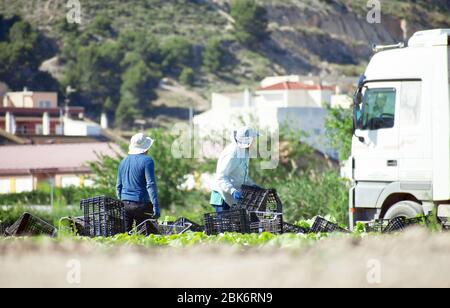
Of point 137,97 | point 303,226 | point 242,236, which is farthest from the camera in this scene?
point 137,97

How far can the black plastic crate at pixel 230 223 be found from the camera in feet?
42.1

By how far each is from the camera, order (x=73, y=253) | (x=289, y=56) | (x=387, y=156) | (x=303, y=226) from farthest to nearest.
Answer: (x=289, y=56) < (x=387, y=156) < (x=303, y=226) < (x=73, y=253)

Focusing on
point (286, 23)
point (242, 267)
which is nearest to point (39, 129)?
point (286, 23)

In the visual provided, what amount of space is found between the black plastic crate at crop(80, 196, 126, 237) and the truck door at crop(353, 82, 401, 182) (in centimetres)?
595

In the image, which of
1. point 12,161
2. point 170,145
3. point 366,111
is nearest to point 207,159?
point 170,145

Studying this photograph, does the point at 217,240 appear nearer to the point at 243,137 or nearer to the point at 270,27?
the point at 243,137

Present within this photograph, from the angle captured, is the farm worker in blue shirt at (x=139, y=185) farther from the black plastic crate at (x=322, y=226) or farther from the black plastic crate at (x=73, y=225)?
the black plastic crate at (x=322, y=226)

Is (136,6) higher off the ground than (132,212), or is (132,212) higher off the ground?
(136,6)

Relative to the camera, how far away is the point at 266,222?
12695 millimetres

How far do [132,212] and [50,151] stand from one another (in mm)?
74366

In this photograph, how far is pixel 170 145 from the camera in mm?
57781

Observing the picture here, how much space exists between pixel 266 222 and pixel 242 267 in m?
4.38

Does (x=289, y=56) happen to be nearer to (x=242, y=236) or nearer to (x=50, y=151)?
(x=50, y=151)

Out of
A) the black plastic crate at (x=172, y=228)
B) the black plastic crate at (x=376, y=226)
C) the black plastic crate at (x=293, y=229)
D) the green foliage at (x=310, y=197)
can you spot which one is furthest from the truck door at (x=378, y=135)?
the green foliage at (x=310, y=197)
